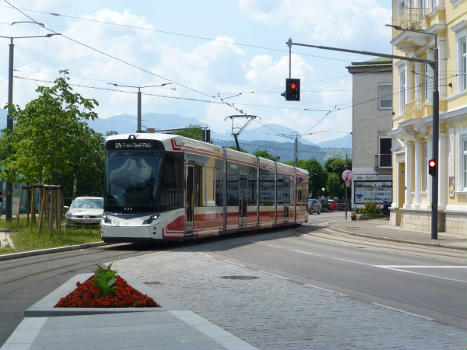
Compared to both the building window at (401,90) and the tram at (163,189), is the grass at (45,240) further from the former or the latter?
the building window at (401,90)

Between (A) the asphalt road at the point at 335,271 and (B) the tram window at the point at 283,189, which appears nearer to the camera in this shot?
(A) the asphalt road at the point at 335,271

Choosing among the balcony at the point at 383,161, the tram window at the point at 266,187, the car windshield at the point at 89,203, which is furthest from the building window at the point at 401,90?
the balcony at the point at 383,161

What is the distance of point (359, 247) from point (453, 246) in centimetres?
310

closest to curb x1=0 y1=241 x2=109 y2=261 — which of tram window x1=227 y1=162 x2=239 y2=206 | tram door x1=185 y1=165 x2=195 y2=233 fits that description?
tram door x1=185 y1=165 x2=195 y2=233

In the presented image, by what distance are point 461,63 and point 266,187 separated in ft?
32.6

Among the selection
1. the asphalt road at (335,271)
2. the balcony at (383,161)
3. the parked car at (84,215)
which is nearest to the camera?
the asphalt road at (335,271)

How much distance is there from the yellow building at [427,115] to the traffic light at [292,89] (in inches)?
307

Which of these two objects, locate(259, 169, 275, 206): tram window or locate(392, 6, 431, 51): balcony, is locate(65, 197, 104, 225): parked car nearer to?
locate(259, 169, 275, 206): tram window

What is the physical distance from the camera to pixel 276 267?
16.6 m

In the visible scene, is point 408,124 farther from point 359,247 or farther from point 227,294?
point 227,294

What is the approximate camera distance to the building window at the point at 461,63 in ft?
100

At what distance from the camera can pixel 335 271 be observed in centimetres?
1577

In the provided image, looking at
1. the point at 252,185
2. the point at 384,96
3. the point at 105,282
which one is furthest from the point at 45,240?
the point at 384,96

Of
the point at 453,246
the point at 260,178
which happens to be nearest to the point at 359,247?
the point at 453,246
